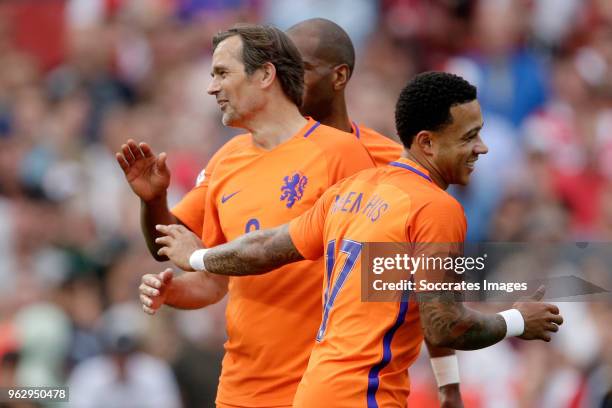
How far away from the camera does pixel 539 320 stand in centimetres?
516

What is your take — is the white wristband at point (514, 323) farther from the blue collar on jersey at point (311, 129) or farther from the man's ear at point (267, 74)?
the man's ear at point (267, 74)

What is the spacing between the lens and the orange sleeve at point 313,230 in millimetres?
5238

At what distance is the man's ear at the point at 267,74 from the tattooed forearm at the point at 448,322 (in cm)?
147

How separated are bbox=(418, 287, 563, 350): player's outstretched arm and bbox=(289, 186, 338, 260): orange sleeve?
0.55 m

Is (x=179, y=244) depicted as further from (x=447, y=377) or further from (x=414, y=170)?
(x=447, y=377)

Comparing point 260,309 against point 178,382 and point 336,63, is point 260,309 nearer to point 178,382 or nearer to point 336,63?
point 336,63

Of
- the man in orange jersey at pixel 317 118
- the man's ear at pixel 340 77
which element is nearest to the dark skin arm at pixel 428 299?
the man in orange jersey at pixel 317 118

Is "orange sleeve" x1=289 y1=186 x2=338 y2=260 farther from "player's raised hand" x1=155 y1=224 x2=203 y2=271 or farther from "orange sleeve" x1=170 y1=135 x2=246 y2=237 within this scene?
"orange sleeve" x1=170 y1=135 x2=246 y2=237

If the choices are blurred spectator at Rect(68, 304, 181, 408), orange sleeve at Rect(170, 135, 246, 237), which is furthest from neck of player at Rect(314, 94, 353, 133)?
blurred spectator at Rect(68, 304, 181, 408)

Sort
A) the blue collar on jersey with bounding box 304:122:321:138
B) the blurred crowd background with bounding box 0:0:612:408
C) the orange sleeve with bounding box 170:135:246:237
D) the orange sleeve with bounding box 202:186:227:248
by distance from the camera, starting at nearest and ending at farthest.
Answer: the blue collar on jersey with bounding box 304:122:321:138, the orange sleeve with bounding box 202:186:227:248, the orange sleeve with bounding box 170:135:246:237, the blurred crowd background with bounding box 0:0:612:408

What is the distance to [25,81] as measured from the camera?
508 inches

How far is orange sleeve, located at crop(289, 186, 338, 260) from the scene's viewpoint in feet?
17.2

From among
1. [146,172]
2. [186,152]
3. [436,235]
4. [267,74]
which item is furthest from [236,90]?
[186,152]

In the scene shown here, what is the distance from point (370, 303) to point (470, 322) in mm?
381
